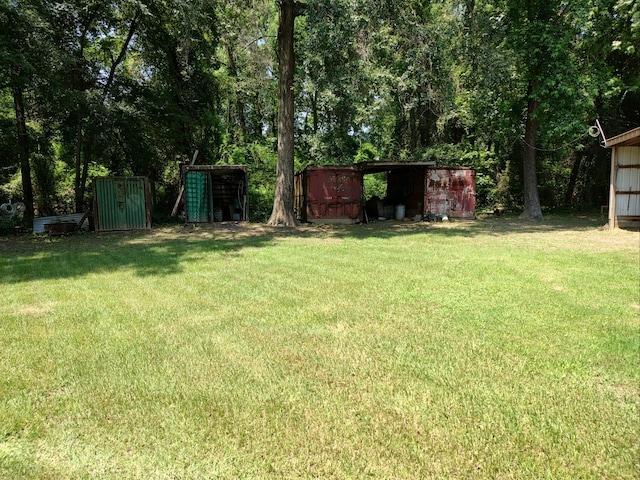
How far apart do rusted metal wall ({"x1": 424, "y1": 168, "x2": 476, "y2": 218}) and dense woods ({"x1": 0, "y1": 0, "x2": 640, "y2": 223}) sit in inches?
90.5

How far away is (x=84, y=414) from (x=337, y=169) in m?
→ 14.4

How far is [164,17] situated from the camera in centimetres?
1586

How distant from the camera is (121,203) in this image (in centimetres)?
1441

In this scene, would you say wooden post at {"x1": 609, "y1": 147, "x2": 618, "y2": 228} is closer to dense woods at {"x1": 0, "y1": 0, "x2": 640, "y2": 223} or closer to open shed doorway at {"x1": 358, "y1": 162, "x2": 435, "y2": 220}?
dense woods at {"x1": 0, "y1": 0, "x2": 640, "y2": 223}

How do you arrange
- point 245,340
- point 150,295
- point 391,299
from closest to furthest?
point 245,340
point 391,299
point 150,295

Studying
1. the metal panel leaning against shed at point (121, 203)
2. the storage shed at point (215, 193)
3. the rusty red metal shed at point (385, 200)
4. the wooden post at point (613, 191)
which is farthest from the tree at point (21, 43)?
the wooden post at point (613, 191)

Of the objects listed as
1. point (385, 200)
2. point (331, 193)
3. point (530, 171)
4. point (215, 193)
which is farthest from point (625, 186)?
point (215, 193)

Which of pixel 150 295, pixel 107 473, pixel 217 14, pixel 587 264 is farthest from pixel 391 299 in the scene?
pixel 217 14

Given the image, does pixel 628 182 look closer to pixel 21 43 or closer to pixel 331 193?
pixel 331 193

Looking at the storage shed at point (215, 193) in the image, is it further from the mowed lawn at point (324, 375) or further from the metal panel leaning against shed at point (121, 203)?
the mowed lawn at point (324, 375)

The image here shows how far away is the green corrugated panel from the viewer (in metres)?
16.4

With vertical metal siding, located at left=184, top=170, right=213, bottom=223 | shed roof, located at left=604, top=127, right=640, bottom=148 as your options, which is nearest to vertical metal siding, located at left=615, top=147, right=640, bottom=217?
shed roof, located at left=604, top=127, right=640, bottom=148

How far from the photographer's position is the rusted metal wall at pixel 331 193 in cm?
1608

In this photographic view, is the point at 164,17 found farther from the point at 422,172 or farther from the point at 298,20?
the point at 422,172
